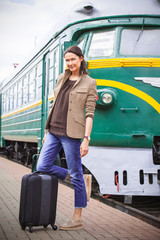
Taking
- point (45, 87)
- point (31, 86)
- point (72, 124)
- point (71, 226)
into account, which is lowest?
point (71, 226)

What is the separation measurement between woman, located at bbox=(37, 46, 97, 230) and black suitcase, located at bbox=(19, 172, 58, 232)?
0.14 metres

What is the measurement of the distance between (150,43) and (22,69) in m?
6.33

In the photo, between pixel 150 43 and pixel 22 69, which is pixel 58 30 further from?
pixel 22 69

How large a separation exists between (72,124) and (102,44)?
8.51 feet

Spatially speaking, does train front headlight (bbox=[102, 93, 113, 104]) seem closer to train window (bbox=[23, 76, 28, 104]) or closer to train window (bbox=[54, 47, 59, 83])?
train window (bbox=[54, 47, 59, 83])

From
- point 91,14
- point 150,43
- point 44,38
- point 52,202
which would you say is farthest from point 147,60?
point 44,38

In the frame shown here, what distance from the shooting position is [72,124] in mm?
4062

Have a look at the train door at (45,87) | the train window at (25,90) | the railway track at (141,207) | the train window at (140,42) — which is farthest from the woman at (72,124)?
the train window at (25,90)

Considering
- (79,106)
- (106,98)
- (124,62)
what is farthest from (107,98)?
(79,106)

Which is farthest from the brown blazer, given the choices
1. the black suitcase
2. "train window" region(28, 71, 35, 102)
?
"train window" region(28, 71, 35, 102)

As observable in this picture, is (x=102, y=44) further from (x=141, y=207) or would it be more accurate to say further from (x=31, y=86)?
(x=31, y=86)

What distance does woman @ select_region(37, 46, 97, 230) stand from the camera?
407 cm

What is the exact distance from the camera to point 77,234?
13.1 ft

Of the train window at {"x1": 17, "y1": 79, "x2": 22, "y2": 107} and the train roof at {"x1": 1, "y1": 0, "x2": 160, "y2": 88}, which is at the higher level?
the train roof at {"x1": 1, "y1": 0, "x2": 160, "y2": 88}
